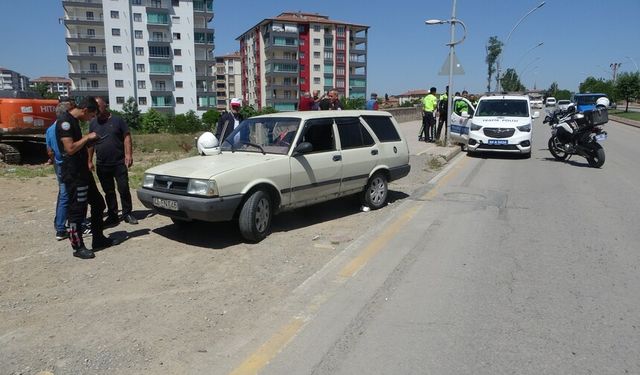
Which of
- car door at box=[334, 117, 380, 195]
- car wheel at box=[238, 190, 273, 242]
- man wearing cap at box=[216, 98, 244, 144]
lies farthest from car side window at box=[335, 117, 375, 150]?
man wearing cap at box=[216, 98, 244, 144]

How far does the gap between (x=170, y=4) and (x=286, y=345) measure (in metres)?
92.3

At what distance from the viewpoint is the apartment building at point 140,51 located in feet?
273

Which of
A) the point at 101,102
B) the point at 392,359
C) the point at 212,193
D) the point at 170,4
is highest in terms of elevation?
the point at 170,4

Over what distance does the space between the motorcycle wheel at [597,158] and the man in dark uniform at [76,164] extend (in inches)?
497

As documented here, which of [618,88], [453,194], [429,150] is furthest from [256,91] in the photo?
[453,194]

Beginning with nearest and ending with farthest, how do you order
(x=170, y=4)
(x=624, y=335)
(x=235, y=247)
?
(x=624, y=335) < (x=235, y=247) < (x=170, y=4)

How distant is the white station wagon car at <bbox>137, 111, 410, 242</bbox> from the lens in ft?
19.0

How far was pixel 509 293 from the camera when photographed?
4539 millimetres

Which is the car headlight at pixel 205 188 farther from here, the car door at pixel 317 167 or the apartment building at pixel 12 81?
the apartment building at pixel 12 81

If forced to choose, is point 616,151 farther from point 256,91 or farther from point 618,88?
point 256,91

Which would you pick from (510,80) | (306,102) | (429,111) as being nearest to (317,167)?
(306,102)

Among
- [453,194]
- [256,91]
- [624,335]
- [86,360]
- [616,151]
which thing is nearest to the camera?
[86,360]

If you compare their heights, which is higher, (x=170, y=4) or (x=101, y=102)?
(x=170, y=4)

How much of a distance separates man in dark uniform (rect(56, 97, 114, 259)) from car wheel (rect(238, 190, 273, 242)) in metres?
1.74
